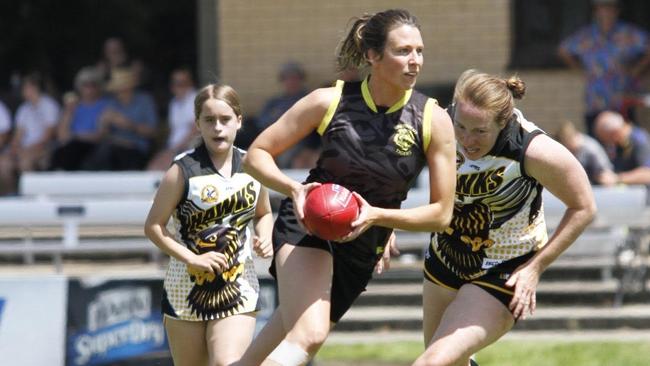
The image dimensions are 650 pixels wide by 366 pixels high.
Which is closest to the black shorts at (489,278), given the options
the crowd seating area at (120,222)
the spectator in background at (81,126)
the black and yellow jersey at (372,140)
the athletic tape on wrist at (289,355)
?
the black and yellow jersey at (372,140)

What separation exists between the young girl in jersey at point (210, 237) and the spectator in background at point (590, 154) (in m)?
5.60

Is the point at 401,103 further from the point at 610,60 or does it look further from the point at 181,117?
the point at 181,117

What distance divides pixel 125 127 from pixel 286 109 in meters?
1.75

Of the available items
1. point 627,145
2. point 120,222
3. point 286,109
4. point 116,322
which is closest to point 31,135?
point 120,222

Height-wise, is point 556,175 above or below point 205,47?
above

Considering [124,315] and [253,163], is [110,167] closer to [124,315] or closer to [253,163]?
[124,315]

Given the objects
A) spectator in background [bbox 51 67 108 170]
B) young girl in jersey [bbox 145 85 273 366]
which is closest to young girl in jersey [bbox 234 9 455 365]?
young girl in jersey [bbox 145 85 273 366]

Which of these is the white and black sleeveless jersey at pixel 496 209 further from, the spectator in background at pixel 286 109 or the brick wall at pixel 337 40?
the brick wall at pixel 337 40

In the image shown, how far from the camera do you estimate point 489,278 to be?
6066 mm

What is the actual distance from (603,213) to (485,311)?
5758 mm

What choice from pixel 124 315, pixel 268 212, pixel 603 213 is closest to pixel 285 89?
pixel 603 213

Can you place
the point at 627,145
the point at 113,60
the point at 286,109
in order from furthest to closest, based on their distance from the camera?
the point at 113,60, the point at 286,109, the point at 627,145

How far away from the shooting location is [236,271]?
6.48 m

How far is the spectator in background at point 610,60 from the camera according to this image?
12.5 metres
